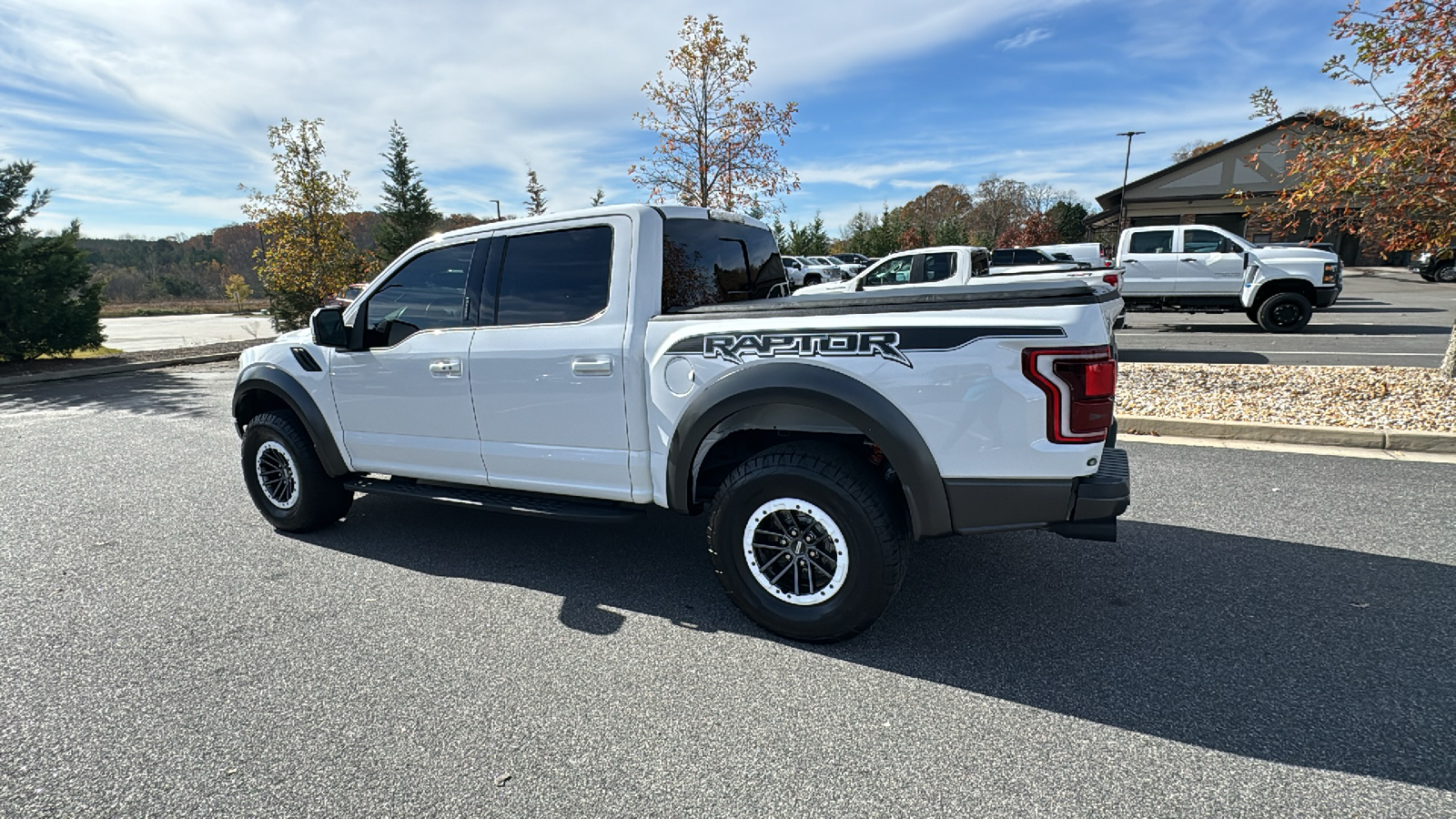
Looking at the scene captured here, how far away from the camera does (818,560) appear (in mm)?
3068

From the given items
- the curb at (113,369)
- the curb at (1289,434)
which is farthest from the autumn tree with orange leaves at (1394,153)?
the curb at (113,369)

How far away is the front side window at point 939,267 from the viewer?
11328 mm

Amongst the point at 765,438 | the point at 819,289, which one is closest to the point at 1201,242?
the point at 819,289

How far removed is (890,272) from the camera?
492 inches

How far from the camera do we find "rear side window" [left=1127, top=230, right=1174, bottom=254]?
46.3ft

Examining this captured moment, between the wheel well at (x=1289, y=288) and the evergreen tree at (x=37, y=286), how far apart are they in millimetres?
22209

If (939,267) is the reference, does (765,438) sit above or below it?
below

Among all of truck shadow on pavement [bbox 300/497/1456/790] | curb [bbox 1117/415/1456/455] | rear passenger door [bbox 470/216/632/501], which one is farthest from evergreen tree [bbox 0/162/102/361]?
curb [bbox 1117/415/1456/455]

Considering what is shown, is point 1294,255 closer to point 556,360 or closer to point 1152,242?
point 1152,242

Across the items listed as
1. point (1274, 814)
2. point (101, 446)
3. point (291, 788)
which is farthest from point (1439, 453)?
point (101, 446)

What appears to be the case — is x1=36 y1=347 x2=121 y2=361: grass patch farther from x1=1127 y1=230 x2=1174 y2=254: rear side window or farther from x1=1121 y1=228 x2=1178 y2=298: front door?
x1=1127 y1=230 x2=1174 y2=254: rear side window

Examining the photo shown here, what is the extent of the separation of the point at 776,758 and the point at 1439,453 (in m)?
6.31

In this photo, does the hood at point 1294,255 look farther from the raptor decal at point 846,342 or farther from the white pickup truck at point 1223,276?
the raptor decal at point 846,342

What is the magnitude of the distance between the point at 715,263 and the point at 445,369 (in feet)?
5.14
